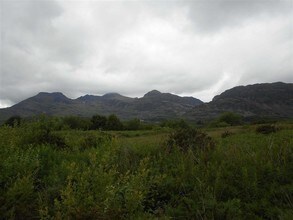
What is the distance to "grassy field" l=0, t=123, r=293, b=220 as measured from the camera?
4.68 m

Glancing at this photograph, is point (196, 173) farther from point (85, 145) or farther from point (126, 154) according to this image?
point (85, 145)

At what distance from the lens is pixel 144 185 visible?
18.3 feet

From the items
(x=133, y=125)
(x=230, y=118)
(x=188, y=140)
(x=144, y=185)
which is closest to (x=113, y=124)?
(x=133, y=125)

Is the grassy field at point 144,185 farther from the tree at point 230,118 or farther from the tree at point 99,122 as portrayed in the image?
the tree at point 230,118

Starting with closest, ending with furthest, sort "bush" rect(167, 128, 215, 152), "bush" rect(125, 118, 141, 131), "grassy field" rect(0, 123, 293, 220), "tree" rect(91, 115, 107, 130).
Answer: "grassy field" rect(0, 123, 293, 220), "bush" rect(167, 128, 215, 152), "tree" rect(91, 115, 107, 130), "bush" rect(125, 118, 141, 131)

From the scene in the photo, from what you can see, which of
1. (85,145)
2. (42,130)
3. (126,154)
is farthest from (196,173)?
(42,130)

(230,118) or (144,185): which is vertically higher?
(230,118)

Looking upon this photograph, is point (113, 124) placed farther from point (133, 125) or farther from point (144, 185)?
point (144, 185)

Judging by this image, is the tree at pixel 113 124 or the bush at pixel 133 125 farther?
the bush at pixel 133 125

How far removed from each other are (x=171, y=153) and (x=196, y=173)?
1923 mm

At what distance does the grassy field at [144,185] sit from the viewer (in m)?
4.68

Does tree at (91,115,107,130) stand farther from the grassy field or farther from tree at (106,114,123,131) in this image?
the grassy field

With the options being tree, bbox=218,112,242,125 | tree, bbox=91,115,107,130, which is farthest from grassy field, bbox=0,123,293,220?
tree, bbox=218,112,242,125


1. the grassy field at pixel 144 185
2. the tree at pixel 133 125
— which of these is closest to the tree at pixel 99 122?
the tree at pixel 133 125
